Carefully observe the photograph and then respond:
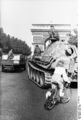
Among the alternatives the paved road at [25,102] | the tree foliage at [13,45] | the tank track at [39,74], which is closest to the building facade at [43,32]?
the tree foliage at [13,45]

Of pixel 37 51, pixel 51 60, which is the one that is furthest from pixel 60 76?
pixel 37 51

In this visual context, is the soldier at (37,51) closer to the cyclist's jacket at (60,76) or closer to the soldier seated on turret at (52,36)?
the soldier seated on turret at (52,36)

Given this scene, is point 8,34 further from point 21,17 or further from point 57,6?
point 57,6

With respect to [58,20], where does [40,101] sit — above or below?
below

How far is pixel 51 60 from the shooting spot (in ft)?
7.63

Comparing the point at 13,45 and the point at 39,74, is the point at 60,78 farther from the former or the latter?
the point at 13,45

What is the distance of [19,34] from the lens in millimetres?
2428

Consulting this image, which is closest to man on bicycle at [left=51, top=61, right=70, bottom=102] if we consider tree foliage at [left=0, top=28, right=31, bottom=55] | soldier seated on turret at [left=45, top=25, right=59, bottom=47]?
soldier seated on turret at [left=45, top=25, right=59, bottom=47]

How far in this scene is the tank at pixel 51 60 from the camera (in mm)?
2289

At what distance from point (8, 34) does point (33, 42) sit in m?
0.29

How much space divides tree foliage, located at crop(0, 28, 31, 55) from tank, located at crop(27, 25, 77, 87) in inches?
5.1

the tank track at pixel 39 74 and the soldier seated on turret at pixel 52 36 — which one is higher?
the soldier seated on turret at pixel 52 36

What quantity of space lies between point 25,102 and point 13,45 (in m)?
0.62

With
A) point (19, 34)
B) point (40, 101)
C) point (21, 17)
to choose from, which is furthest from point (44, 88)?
point (21, 17)
